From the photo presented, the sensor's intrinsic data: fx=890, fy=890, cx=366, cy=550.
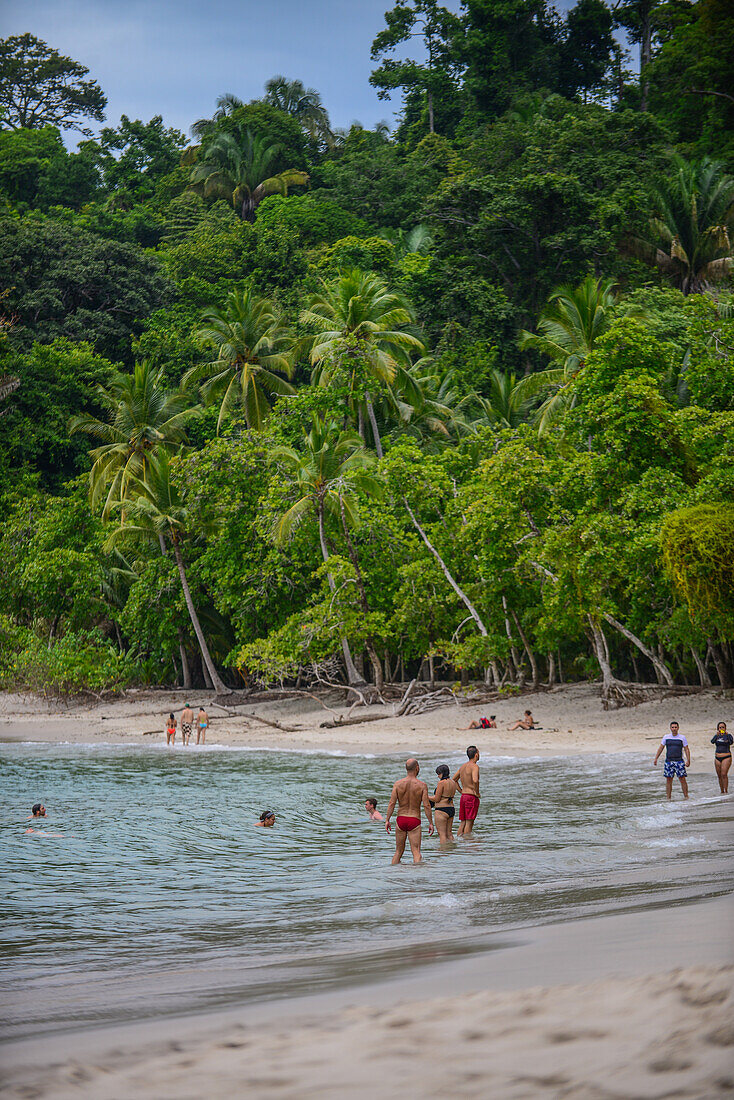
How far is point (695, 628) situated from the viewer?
754 inches

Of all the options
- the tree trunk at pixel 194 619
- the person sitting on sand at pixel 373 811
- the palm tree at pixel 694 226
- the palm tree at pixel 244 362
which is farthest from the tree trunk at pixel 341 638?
the palm tree at pixel 694 226

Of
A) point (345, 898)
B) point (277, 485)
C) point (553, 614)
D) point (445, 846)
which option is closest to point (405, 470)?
point (277, 485)

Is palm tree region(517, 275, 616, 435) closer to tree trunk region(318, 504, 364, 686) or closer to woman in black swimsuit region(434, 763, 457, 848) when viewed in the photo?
tree trunk region(318, 504, 364, 686)

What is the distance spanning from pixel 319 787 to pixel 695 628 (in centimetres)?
891

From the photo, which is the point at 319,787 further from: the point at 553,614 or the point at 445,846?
the point at 553,614

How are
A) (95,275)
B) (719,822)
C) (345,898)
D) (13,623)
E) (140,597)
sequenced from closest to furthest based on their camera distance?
1. (345,898)
2. (719,822)
3. (140,597)
4. (13,623)
5. (95,275)

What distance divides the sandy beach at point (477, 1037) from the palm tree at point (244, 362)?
97.8 feet

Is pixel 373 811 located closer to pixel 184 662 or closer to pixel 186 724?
pixel 186 724

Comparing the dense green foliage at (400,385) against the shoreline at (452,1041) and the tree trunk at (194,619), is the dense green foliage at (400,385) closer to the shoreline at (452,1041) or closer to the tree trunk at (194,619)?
the tree trunk at (194,619)

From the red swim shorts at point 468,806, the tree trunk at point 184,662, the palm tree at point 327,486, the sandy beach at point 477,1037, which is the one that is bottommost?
the red swim shorts at point 468,806

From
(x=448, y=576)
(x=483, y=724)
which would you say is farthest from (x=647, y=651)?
(x=448, y=576)

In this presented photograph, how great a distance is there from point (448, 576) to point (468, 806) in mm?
14031

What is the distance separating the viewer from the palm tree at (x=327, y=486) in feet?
84.2

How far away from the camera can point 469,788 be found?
437 inches
